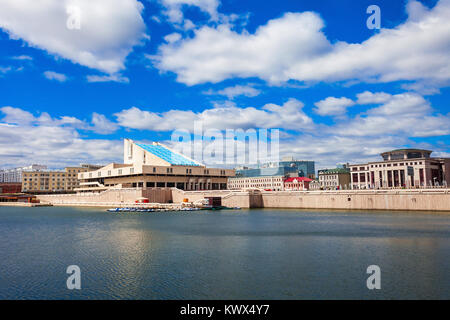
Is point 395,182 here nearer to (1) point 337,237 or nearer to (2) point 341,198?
(2) point 341,198

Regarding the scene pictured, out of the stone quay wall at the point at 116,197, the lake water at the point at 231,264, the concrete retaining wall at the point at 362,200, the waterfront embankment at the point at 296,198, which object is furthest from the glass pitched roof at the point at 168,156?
the lake water at the point at 231,264

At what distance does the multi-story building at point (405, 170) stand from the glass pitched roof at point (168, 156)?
2269 inches

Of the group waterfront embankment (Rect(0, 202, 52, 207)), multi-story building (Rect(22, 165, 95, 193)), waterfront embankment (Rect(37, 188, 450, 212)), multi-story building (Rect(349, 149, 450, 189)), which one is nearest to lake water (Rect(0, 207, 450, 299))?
waterfront embankment (Rect(37, 188, 450, 212))

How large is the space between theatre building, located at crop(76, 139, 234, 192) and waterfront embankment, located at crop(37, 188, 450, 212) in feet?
24.7

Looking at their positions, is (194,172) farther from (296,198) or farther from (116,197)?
(296,198)

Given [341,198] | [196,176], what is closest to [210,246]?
[341,198]

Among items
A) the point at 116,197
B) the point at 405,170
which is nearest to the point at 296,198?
the point at 116,197

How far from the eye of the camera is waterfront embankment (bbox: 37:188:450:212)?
217 feet

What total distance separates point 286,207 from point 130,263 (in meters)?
63.2

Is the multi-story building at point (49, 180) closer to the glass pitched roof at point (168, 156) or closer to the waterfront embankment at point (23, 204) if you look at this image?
the waterfront embankment at point (23, 204)

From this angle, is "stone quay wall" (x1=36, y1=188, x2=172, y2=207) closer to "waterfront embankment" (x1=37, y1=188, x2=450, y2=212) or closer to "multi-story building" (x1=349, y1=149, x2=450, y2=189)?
"waterfront embankment" (x1=37, y1=188, x2=450, y2=212)

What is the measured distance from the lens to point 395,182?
127062 millimetres

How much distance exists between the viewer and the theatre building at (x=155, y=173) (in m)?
113

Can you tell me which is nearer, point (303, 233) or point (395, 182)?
point (303, 233)
